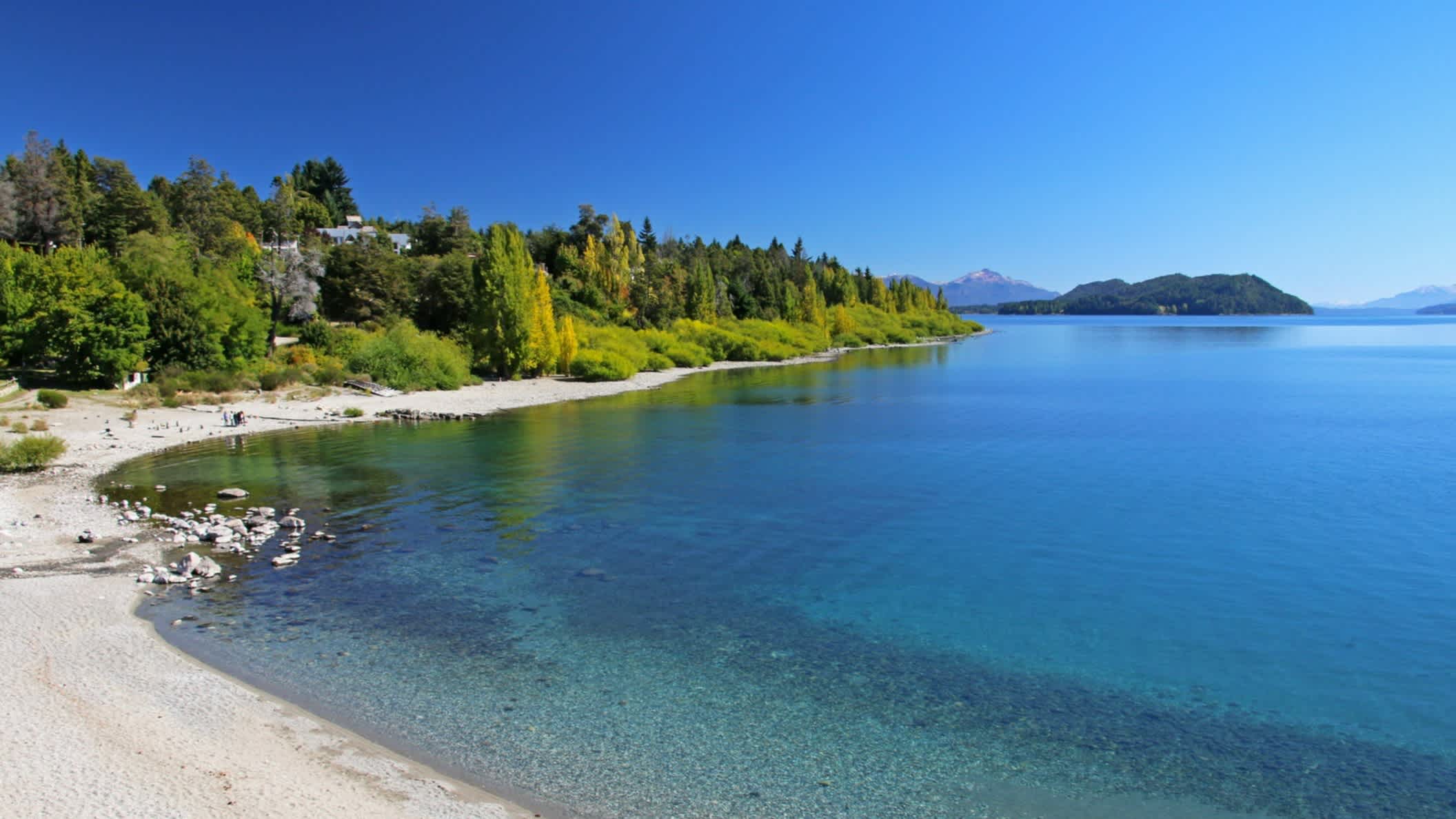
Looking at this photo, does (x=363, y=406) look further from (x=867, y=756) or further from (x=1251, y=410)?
(x=1251, y=410)

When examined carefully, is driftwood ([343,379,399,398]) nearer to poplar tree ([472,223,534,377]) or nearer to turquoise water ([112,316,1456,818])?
poplar tree ([472,223,534,377])

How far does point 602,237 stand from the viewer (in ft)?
376

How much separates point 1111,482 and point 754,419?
20.7 meters

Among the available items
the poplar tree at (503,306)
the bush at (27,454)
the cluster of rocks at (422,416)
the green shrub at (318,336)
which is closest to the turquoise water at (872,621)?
the bush at (27,454)

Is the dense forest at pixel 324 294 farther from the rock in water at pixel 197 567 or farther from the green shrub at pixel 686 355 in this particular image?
the rock in water at pixel 197 567

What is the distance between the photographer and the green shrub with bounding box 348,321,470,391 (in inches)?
2125

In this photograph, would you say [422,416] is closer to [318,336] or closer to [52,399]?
[52,399]

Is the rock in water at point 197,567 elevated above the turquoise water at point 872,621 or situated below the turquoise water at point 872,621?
above

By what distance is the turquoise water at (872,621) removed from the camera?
32.8ft

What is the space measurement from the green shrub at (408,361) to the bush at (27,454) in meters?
25.5

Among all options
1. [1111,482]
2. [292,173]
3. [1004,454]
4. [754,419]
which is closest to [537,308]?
[754,419]

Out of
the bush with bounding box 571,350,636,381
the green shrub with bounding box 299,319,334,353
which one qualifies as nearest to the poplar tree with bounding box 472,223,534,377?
the bush with bounding box 571,350,636,381

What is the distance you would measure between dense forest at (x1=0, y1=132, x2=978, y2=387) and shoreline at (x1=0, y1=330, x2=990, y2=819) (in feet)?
103

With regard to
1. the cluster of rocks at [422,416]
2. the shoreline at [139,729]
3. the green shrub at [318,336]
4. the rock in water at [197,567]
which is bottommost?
the shoreline at [139,729]
